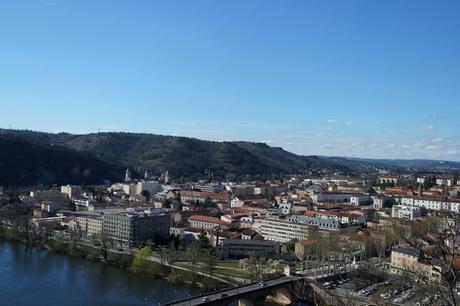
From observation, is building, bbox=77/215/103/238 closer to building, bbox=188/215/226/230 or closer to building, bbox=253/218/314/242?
building, bbox=188/215/226/230

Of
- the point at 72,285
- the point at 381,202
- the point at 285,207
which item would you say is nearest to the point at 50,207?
the point at 285,207

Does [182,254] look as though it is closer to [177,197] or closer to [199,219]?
[199,219]

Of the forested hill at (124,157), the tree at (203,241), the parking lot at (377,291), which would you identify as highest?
the forested hill at (124,157)

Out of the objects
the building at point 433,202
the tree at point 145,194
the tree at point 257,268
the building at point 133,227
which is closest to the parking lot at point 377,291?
the tree at point 257,268

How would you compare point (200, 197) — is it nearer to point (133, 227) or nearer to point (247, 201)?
point (247, 201)

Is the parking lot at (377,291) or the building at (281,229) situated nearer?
the parking lot at (377,291)

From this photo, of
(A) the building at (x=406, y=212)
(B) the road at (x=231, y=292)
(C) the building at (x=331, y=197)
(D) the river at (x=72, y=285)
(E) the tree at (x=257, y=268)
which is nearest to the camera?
(B) the road at (x=231, y=292)

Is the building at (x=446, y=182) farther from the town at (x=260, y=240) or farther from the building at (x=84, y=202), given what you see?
the building at (x=84, y=202)

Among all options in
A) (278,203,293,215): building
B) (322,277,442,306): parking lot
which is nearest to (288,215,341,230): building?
(322,277,442,306): parking lot
